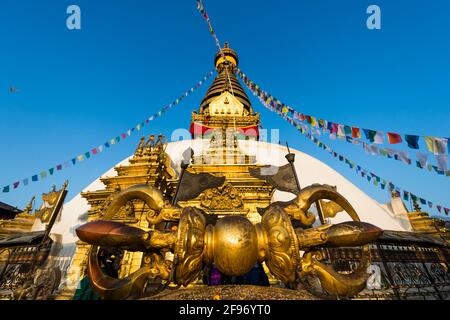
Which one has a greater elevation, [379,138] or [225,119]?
[225,119]

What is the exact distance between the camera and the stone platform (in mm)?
1359

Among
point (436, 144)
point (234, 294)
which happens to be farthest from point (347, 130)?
point (234, 294)

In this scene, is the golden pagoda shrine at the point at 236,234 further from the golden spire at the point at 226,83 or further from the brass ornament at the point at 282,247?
the golden spire at the point at 226,83

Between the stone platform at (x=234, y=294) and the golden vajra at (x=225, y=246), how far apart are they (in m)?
0.13

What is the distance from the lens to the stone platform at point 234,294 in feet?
4.46

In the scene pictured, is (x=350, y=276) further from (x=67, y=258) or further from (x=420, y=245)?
(x=67, y=258)

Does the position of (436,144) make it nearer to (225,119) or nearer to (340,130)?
(340,130)

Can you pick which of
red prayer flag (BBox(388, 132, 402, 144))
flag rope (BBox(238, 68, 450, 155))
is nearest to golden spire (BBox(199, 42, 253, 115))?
flag rope (BBox(238, 68, 450, 155))

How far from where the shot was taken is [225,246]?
4.00 ft

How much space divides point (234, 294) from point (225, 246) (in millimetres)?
420

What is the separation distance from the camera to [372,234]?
1265 mm

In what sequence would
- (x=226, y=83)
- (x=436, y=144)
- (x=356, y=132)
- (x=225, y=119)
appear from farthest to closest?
1. (x=226, y=83)
2. (x=225, y=119)
3. (x=356, y=132)
4. (x=436, y=144)

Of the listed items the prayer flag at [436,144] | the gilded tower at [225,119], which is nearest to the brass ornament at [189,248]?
the prayer flag at [436,144]

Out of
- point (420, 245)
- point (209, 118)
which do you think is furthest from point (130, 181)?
point (209, 118)
